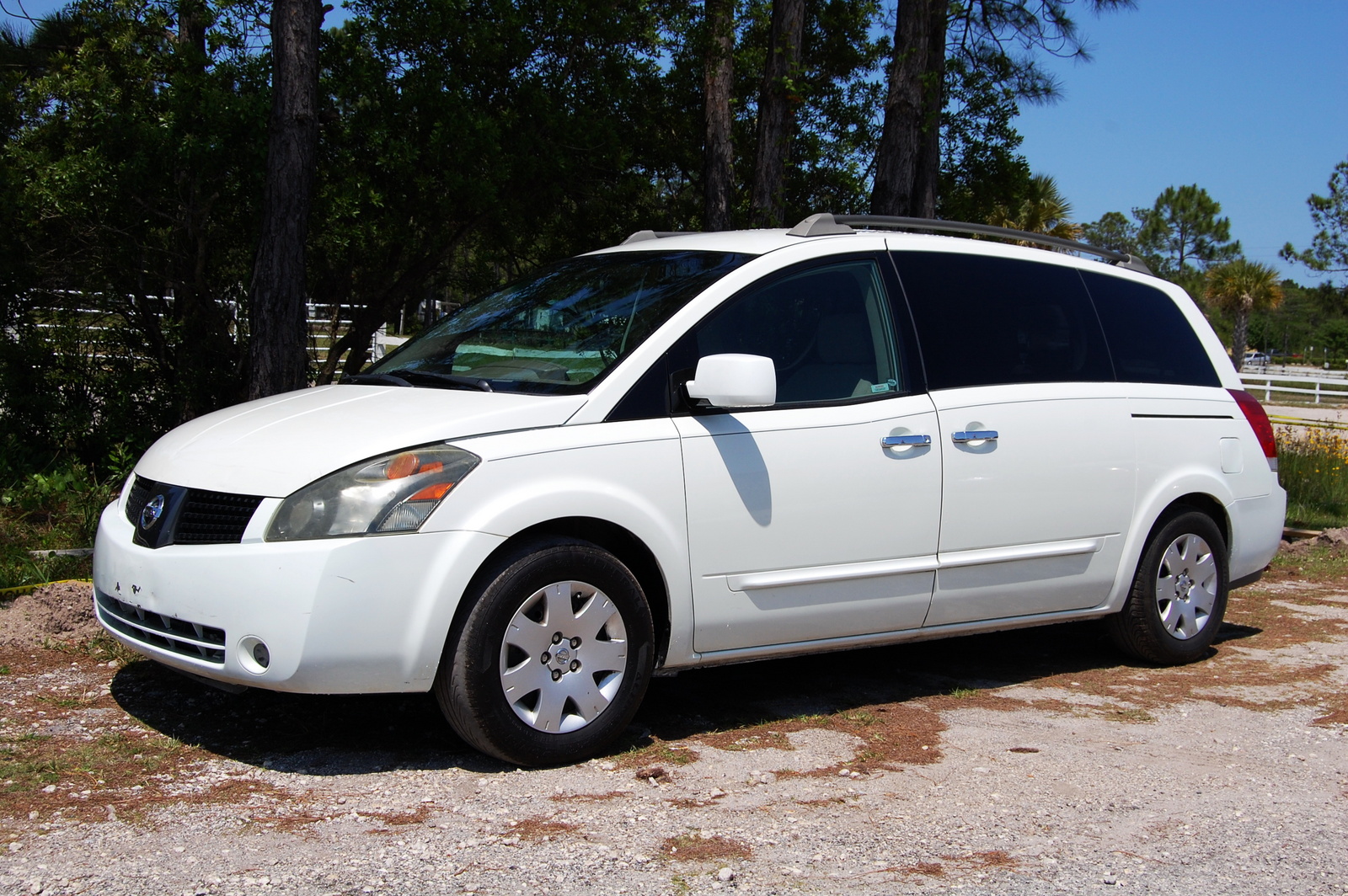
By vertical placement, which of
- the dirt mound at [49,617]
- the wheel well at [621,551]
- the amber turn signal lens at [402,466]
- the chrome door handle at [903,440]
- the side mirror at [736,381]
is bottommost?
the dirt mound at [49,617]

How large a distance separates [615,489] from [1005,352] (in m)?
2.13

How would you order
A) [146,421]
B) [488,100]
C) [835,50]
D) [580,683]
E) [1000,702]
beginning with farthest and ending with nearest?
[835,50], [488,100], [146,421], [1000,702], [580,683]

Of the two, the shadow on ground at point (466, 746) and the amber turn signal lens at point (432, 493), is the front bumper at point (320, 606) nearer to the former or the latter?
the amber turn signal lens at point (432, 493)

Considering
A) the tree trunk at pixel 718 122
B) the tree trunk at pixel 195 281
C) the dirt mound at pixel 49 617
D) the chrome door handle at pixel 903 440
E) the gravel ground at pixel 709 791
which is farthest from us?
the tree trunk at pixel 718 122

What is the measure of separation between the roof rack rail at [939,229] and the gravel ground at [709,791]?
202cm

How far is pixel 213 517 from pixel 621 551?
4.55ft

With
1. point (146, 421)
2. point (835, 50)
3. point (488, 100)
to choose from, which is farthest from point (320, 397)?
point (835, 50)

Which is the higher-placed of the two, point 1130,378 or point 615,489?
point 1130,378

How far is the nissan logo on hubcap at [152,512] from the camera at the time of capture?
166 inches

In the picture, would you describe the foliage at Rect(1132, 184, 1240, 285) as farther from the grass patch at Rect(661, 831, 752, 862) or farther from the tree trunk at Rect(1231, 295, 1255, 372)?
the grass patch at Rect(661, 831, 752, 862)

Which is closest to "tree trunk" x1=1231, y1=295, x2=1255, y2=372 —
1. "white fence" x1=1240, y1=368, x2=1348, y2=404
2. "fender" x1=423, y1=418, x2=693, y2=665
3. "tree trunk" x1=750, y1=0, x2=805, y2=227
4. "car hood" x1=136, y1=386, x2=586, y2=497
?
"white fence" x1=1240, y1=368, x2=1348, y2=404

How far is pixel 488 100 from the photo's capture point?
11617 mm

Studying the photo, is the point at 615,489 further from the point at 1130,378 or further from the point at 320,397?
the point at 1130,378

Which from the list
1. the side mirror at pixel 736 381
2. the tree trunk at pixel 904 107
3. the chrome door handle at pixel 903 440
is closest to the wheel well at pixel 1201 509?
the chrome door handle at pixel 903 440
